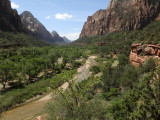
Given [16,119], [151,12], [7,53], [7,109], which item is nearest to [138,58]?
[16,119]

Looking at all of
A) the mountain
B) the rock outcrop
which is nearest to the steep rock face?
the rock outcrop

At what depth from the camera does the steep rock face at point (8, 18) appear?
102m

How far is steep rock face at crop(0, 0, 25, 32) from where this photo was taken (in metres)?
102

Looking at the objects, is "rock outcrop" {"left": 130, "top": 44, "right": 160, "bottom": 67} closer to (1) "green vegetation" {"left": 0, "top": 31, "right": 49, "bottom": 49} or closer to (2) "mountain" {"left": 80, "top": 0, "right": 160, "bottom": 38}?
(1) "green vegetation" {"left": 0, "top": 31, "right": 49, "bottom": 49}

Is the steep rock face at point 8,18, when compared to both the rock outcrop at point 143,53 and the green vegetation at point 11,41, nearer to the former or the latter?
the green vegetation at point 11,41

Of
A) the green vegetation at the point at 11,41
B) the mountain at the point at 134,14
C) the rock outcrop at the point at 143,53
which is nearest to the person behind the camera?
the rock outcrop at the point at 143,53

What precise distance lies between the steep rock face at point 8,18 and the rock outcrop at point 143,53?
110222 mm

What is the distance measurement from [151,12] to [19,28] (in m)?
140

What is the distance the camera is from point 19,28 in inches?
4860

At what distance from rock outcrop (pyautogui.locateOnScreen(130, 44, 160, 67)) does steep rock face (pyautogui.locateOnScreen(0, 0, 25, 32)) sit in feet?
362

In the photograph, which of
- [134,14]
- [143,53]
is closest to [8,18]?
[134,14]

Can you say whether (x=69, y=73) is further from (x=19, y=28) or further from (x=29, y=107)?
(x=19, y=28)

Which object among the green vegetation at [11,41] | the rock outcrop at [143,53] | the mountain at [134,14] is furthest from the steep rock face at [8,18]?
the mountain at [134,14]

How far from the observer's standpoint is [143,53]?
2930cm
